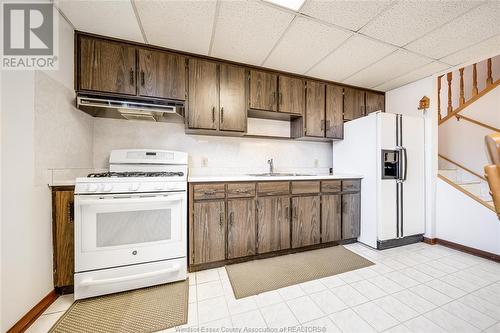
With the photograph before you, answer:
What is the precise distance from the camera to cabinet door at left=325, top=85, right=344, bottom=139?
9.80 feet

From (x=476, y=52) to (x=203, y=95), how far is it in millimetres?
3165

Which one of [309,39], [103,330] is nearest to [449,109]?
[309,39]

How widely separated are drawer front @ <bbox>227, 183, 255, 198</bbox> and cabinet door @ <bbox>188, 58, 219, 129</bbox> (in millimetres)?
782

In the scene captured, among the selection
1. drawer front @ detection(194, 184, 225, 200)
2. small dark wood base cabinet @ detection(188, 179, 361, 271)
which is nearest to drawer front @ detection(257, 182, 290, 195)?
small dark wood base cabinet @ detection(188, 179, 361, 271)

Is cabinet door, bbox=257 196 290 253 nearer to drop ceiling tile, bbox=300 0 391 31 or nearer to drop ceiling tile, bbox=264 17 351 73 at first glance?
drop ceiling tile, bbox=264 17 351 73

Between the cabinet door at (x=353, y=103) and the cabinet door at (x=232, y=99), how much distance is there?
1.74 meters

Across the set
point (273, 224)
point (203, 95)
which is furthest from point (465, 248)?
point (203, 95)

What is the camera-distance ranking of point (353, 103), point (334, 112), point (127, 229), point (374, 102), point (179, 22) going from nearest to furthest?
point (127, 229) < point (179, 22) < point (334, 112) < point (353, 103) < point (374, 102)

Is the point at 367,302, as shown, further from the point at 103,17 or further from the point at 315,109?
the point at 103,17

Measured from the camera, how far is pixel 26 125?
4.38ft

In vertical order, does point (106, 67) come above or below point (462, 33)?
below

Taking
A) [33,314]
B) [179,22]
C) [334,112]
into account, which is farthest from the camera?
[334,112]

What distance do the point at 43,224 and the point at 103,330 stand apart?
90cm

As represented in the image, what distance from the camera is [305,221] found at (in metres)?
2.45
